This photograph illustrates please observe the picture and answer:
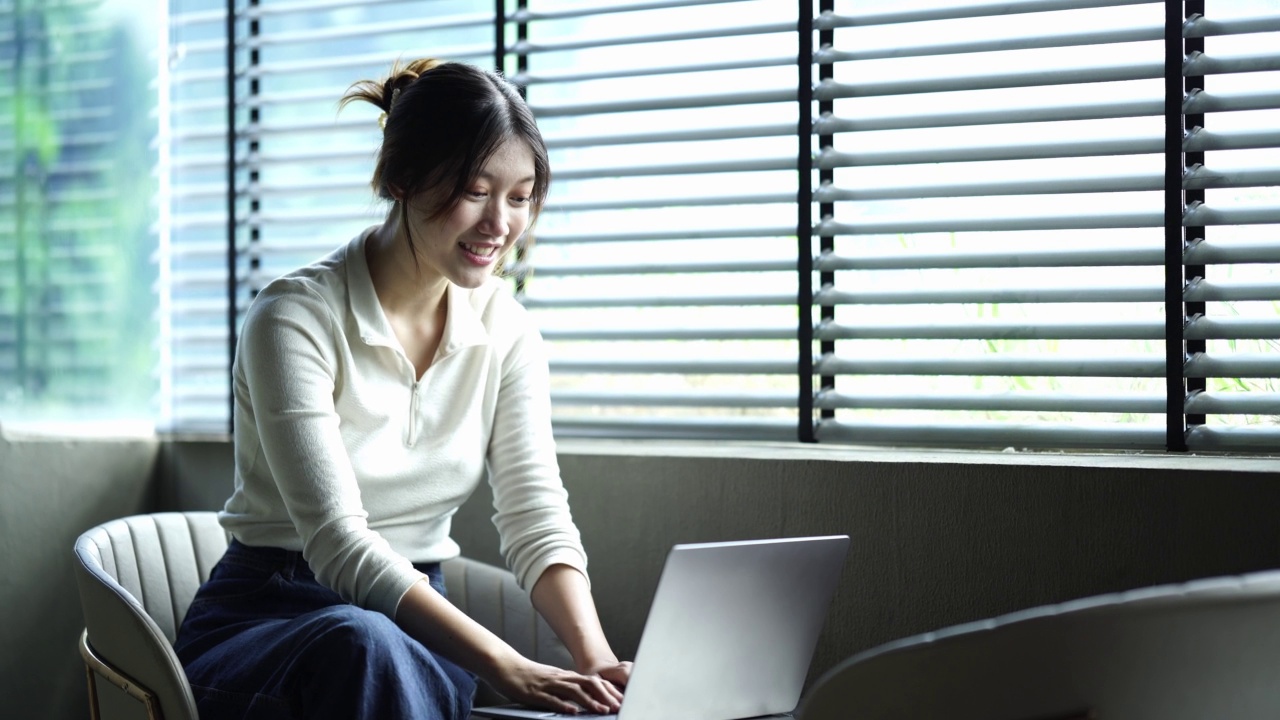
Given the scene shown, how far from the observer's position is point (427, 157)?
200 cm

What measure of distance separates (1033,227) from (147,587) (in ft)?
6.02

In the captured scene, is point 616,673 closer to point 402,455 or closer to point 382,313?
point 402,455

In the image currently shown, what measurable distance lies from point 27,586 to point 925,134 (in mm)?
2246

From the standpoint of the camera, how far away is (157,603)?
7.43 ft

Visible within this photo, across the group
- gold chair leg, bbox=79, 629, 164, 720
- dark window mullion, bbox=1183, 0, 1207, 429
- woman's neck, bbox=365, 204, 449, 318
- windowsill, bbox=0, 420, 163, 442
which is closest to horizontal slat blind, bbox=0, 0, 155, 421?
windowsill, bbox=0, 420, 163, 442

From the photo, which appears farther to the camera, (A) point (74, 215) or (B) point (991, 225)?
(A) point (74, 215)

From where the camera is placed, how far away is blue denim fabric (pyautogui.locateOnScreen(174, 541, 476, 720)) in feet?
5.48

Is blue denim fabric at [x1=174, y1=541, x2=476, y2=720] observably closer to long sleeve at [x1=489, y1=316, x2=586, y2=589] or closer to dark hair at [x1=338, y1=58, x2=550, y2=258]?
long sleeve at [x1=489, y1=316, x2=586, y2=589]

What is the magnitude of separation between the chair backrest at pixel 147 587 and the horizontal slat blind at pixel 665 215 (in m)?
0.84

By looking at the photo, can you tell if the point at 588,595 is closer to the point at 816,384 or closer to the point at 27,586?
the point at 816,384

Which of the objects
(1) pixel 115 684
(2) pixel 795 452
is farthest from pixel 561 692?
(2) pixel 795 452

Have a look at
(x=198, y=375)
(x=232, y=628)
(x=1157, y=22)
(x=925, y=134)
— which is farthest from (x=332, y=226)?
(x=1157, y=22)

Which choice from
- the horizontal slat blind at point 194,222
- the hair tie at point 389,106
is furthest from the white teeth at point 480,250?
the horizontal slat blind at point 194,222

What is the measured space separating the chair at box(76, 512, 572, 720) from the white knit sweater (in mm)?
110
